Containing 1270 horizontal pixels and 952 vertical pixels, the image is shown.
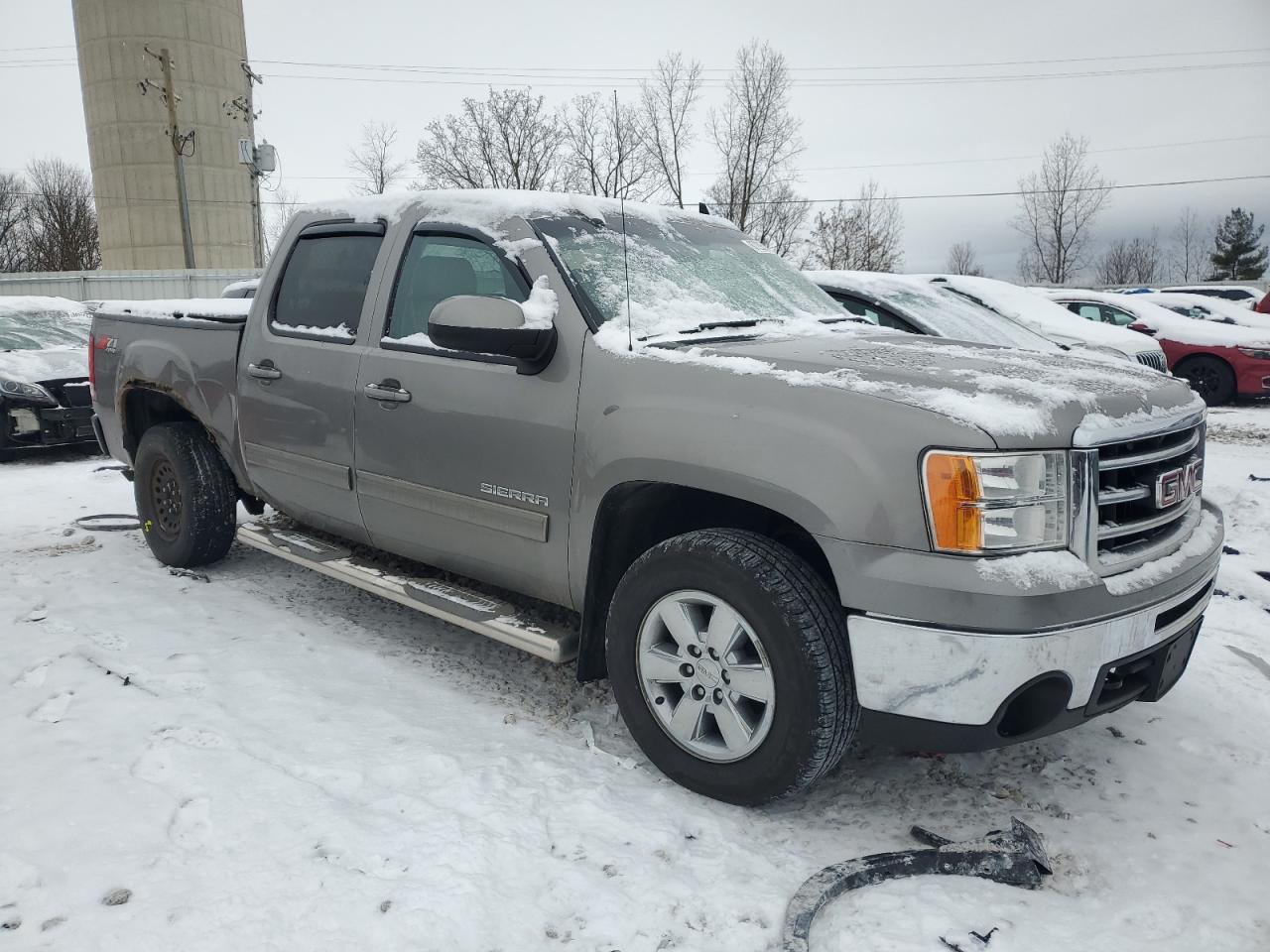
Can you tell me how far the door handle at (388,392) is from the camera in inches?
138

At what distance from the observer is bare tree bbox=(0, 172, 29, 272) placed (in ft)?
163

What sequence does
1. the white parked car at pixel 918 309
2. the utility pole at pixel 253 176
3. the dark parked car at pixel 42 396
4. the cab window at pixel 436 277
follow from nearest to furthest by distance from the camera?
the cab window at pixel 436 277 → the white parked car at pixel 918 309 → the dark parked car at pixel 42 396 → the utility pole at pixel 253 176

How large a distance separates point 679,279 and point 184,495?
2907mm

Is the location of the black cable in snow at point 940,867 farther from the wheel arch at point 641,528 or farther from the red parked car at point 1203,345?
the red parked car at point 1203,345

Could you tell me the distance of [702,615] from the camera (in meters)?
2.71

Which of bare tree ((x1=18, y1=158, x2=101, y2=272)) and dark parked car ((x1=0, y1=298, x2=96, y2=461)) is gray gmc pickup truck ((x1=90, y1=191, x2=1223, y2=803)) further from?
bare tree ((x1=18, y1=158, x2=101, y2=272))

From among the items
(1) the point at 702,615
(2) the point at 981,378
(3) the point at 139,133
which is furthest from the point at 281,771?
(3) the point at 139,133

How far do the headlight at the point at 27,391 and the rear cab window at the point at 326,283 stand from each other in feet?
17.9

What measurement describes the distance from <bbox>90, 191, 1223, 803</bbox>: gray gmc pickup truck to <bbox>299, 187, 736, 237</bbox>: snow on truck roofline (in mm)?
20

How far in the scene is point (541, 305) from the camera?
3074 millimetres

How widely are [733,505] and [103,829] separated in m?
2.00

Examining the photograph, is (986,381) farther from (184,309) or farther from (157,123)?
(157,123)

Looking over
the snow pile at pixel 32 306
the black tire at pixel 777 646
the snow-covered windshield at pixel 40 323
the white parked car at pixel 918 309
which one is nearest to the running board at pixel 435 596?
the black tire at pixel 777 646

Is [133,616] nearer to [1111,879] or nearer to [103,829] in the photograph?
[103,829]
